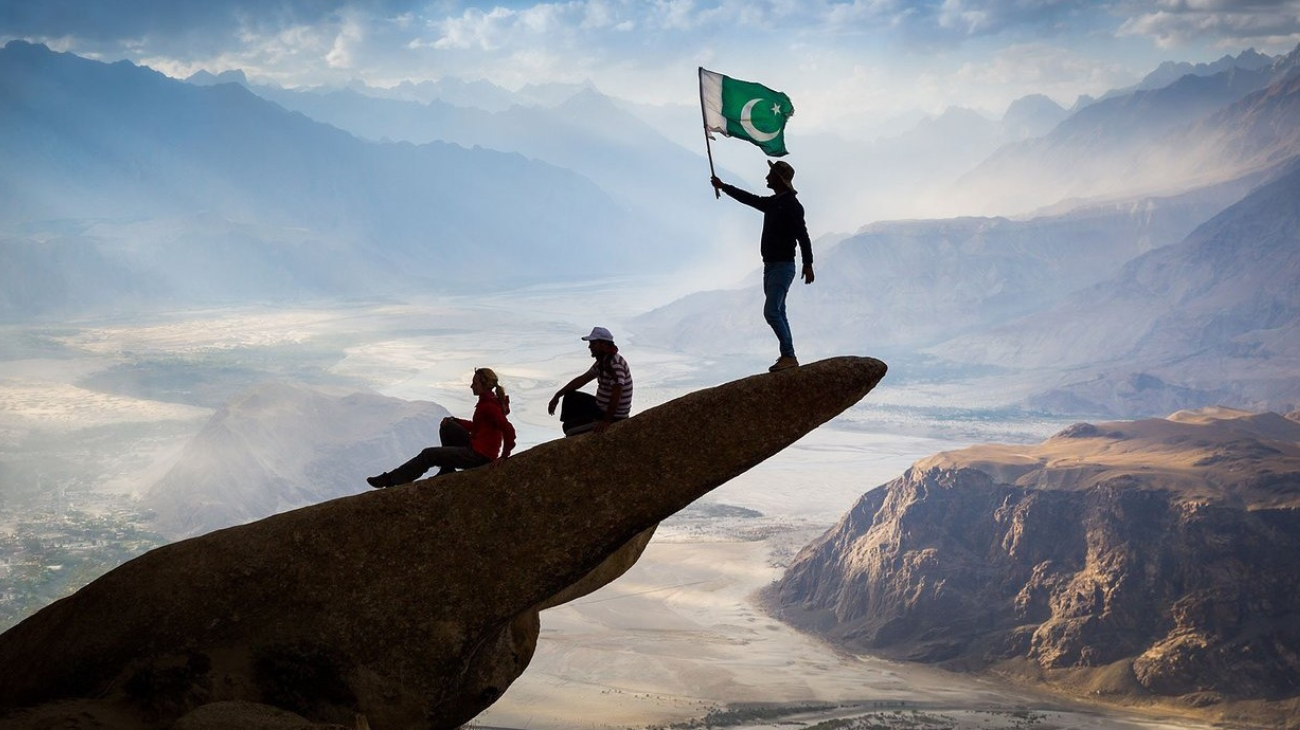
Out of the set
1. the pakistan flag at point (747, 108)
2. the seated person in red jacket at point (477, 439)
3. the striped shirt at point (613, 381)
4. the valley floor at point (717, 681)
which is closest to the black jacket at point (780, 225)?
the striped shirt at point (613, 381)

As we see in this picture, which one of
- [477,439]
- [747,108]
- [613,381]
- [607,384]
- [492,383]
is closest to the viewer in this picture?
[492,383]

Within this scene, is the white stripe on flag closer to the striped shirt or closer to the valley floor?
the striped shirt

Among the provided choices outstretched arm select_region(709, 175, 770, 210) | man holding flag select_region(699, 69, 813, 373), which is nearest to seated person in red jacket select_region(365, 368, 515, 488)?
man holding flag select_region(699, 69, 813, 373)

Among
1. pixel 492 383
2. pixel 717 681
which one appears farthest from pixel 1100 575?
pixel 492 383

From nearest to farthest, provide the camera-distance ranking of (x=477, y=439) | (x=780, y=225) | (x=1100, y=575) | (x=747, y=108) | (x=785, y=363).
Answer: (x=477, y=439) < (x=780, y=225) < (x=785, y=363) < (x=747, y=108) < (x=1100, y=575)

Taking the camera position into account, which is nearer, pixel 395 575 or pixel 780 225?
pixel 395 575

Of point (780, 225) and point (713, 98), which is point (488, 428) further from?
point (713, 98)
